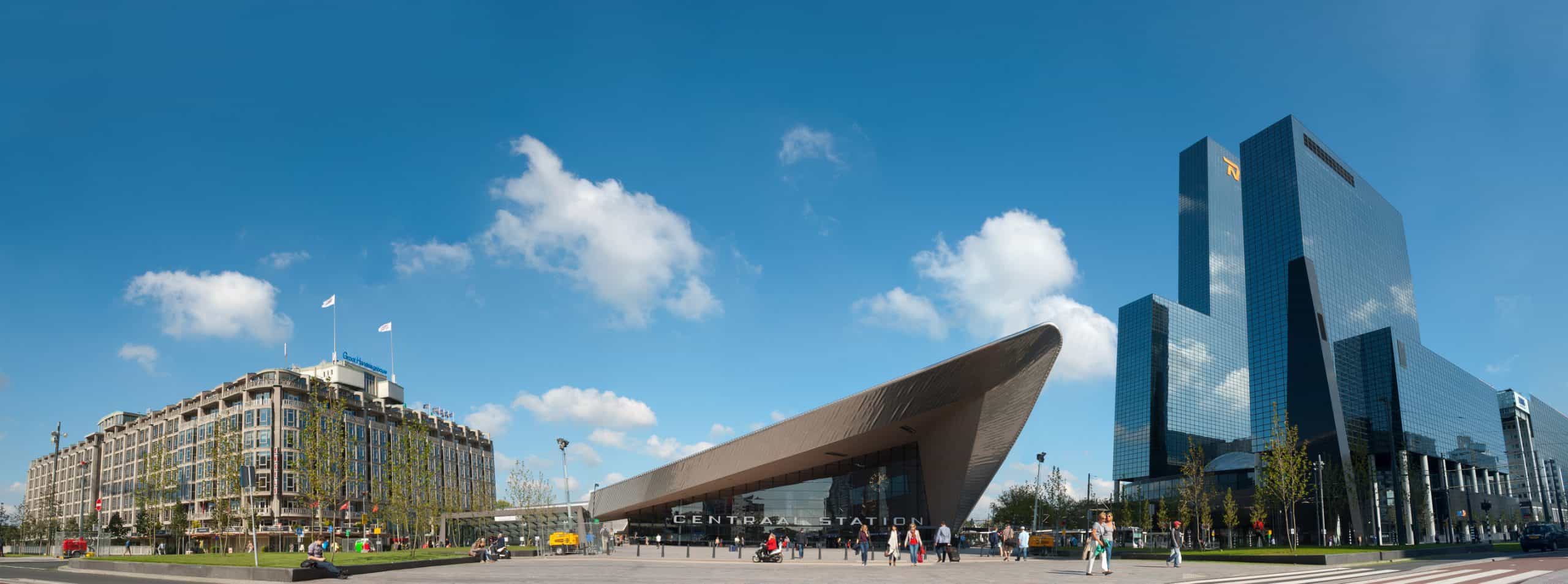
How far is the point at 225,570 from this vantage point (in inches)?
962

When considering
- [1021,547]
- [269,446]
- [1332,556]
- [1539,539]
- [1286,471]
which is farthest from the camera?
[269,446]

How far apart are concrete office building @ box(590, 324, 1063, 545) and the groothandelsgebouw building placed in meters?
57.7

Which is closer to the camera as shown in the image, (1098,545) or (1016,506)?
(1098,545)

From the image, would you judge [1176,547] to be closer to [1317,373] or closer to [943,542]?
[943,542]

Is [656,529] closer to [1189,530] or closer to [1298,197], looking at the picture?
[1189,530]

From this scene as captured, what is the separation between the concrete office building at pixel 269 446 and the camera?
305 ft

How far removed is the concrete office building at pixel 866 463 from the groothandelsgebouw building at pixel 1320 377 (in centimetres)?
5767

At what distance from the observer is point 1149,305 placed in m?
134

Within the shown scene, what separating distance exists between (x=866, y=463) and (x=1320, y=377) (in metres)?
75.1

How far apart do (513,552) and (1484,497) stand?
136 meters

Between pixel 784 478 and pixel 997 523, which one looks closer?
pixel 784 478

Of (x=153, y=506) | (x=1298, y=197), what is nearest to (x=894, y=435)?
(x=153, y=506)

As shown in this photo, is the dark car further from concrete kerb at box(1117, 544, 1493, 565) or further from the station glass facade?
the station glass facade

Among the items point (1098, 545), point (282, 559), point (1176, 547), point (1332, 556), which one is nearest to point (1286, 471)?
point (1332, 556)
